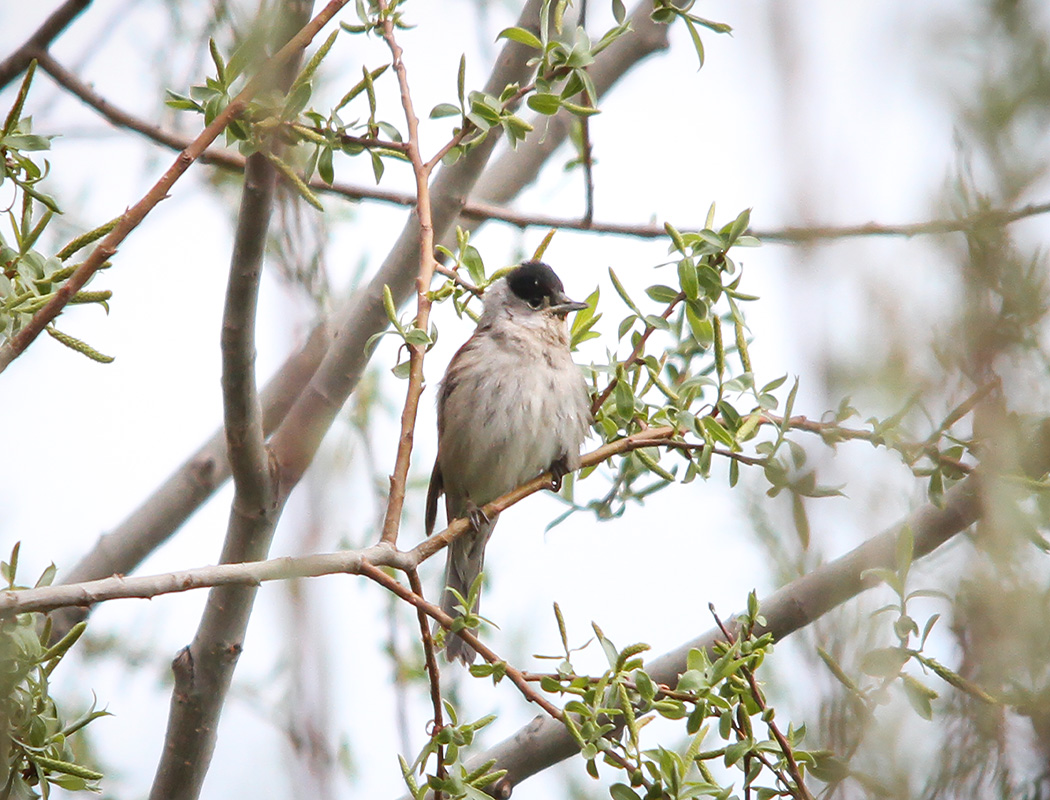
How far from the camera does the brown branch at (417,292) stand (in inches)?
99.4

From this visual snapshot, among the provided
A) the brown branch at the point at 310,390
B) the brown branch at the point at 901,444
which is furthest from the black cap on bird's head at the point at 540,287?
the brown branch at the point at 901,444

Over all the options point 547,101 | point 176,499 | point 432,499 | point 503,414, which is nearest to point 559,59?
point 547,101

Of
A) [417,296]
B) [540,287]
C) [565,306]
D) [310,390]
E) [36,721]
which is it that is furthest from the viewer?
[540,287]

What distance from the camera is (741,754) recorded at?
2484mm

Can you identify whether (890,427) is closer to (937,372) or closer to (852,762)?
(937,372)

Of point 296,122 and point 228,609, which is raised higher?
point 296,122

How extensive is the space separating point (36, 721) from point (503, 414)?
2996 millimetres

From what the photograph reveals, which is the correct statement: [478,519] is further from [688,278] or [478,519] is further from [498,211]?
[498,211]

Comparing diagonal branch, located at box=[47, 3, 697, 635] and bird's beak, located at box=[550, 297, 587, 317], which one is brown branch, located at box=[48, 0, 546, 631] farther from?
bird's beak, located at box=[550, 297, 587, 317]

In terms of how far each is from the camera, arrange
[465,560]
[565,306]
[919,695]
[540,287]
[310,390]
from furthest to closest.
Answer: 1. [540,287]
2. [565,306]
3. [465,560]
4. [310,390]
5. [919,695]

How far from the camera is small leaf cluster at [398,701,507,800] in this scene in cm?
245

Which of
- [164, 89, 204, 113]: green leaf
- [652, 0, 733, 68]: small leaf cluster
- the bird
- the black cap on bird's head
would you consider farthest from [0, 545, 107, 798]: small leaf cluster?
the black cap on bird's head

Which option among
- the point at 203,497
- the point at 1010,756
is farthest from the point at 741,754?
the point at 203,497

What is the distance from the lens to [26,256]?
2.64 m
